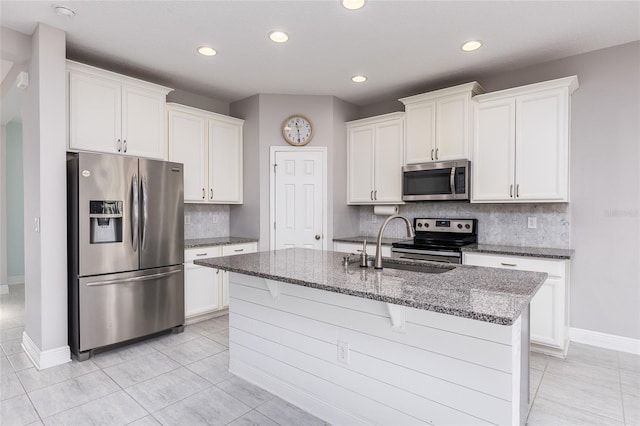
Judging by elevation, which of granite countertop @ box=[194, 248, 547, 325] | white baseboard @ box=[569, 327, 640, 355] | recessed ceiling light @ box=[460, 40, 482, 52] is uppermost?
recessed ceiling light @ box=[460, 40, 482, 52]

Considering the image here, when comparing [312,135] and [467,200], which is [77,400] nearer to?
[312,135]

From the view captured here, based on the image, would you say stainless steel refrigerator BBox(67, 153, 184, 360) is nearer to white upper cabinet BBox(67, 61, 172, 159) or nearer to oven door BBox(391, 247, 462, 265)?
white upper cabinet BBox(67, 61, 172, 159)

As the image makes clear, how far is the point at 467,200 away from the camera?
3.62 m

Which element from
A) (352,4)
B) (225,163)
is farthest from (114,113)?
(352,4)

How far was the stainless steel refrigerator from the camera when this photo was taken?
2809 millimetres

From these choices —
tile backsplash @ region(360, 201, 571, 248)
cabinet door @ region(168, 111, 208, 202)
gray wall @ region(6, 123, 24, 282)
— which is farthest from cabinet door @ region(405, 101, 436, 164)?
gray wall @ region(6, 123, 24, 282)

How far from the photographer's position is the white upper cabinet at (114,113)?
9.71ft

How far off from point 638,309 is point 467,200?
66.3 inches

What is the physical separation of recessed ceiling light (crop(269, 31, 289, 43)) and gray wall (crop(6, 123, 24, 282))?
5.00m

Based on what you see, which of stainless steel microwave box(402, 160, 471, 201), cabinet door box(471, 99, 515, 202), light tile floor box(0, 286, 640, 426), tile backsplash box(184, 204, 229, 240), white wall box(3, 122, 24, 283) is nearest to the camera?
light tile floor box(0, 286, 640, 426)

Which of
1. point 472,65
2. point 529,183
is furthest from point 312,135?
point 529,183

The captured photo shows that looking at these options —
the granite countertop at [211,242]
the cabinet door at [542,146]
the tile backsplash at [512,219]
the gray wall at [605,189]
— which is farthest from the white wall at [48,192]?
the gray wall at [605,189]

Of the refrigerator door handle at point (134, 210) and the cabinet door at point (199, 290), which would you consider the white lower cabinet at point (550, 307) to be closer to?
the cabinet door at point (199, 290)

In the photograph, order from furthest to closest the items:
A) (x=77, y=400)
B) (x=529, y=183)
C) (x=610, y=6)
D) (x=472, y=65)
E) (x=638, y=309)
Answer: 1. (x=472, y=65)
2. (x=529, y=183)
3. (x=638, y=309)
4. (x=610, y=6)
5. (x=77, y=400)
